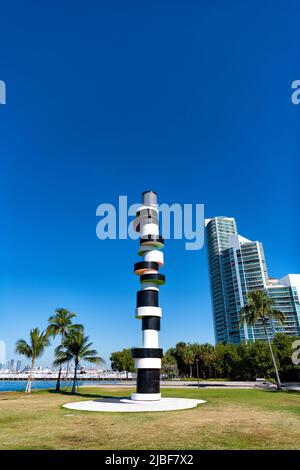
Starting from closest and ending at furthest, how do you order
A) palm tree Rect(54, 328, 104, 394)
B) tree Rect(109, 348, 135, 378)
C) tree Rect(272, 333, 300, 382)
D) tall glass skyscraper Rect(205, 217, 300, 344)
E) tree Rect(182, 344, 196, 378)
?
palm tree Rect(54, 328, 104, 394)
tree Rect(272, 333, 300, 382)
tree Rect(182, 344, 196, 378)
tree Rect(109, 348, 135, 378)
tall glass skyscraper Rect(205, 217, 300, 344)

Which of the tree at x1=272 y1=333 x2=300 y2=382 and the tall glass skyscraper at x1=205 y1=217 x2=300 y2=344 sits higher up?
the tall glass skyscraper at x1=205 y1=217 x2=300 y2=344

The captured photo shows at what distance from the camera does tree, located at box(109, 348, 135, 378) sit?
3794 inches

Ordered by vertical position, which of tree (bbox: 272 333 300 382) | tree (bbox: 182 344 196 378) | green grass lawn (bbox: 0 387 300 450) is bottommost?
green grass lawn (bbox: 0 387 300 450)

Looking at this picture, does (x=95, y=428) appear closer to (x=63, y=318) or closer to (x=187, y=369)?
(x=63, y=318)

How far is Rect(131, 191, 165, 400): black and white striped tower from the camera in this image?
1001 inches

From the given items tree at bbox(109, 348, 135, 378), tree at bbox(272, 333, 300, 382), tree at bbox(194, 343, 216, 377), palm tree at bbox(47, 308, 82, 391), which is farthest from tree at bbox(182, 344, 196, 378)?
palm tree at bbox(47, 308, 82, 391)

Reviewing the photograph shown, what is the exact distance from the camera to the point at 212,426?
46.2 feet

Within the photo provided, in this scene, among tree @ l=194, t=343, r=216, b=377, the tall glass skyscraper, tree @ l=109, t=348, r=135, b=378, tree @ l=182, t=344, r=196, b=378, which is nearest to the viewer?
tree @ l=194, t=343, r=216, b=377

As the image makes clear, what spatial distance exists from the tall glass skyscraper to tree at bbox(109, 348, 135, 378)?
2796 inches

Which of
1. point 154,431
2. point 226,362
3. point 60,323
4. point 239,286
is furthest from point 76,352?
point 239,286

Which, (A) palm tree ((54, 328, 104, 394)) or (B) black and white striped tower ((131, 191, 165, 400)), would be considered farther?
(A) palm tree ((54, 328, 104, 394))

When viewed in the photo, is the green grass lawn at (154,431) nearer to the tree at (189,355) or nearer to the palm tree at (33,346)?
the palm tree at (33,346)

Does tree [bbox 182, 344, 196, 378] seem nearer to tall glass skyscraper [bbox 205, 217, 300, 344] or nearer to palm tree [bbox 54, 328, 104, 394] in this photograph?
palm tree [bbox 54, 328, 104, 394]
